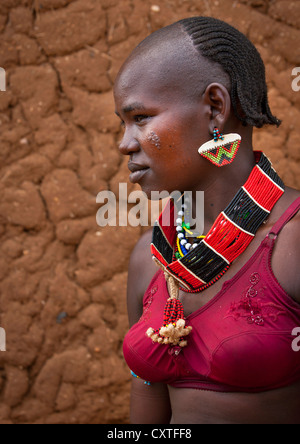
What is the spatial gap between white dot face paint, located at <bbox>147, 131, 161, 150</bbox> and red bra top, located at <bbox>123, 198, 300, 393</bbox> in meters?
0.44

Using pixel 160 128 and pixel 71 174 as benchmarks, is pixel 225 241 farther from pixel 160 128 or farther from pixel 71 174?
pixel 71 174

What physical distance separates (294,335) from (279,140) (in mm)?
1652

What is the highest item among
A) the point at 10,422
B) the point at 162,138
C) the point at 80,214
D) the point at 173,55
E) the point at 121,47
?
the point at 173,55

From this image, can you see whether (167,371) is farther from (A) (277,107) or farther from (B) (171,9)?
(B) (171,9)

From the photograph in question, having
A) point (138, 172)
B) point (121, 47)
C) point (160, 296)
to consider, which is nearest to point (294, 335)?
point (160, 296)

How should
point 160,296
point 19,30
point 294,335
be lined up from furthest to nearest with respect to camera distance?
point 19,30, point 160,296, point 294,335

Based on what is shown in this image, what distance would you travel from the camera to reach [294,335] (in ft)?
4.82

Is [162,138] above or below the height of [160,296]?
above

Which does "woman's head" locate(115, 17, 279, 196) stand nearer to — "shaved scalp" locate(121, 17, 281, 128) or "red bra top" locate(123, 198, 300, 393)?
"shaved scalp" locate(121, 17, 281, 128)

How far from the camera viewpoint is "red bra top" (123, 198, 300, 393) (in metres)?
1.46

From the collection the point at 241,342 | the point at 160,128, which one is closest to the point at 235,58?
the point at 160,128

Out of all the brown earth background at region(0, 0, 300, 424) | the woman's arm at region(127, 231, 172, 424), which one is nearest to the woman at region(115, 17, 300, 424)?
the woman's arm at region(127, 231, 172, 424)

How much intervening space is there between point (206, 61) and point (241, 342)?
848mm

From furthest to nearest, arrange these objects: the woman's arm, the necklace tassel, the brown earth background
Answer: the brown earth background
the woman's arm
the necklace tassel
